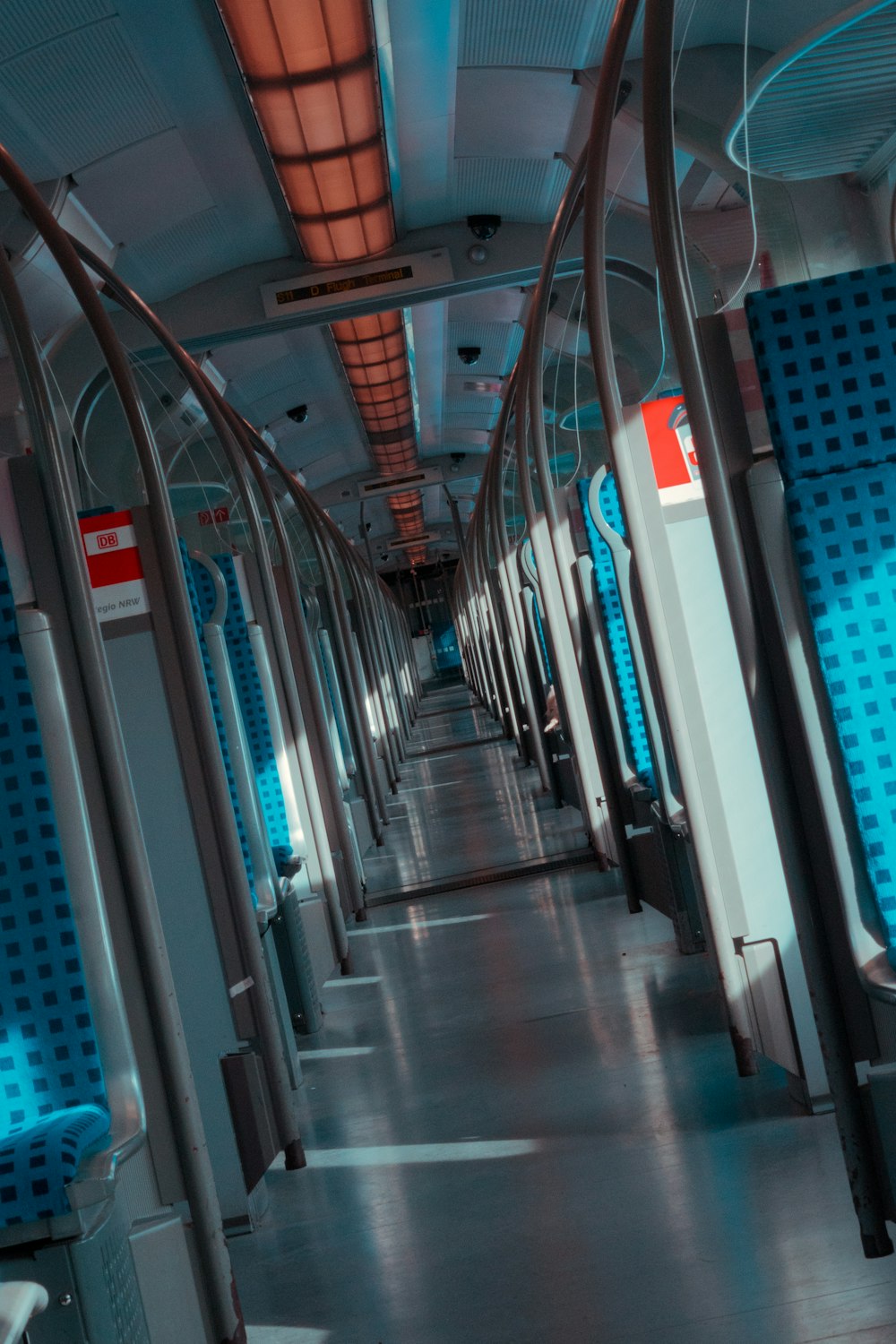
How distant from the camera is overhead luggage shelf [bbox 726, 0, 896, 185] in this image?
3080 millimetres

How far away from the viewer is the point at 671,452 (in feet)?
11.0

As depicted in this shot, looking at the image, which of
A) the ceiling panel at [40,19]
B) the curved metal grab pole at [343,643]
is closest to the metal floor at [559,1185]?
the curved metal grab pole at [343,643]

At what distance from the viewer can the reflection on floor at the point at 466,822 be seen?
27.0ft

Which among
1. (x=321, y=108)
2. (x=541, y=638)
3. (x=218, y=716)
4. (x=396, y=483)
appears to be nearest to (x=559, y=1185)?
(x=218, y=716)

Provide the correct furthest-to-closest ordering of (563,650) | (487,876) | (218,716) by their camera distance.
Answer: (487,876)
(563,650)
(218,716)

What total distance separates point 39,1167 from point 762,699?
1459mm

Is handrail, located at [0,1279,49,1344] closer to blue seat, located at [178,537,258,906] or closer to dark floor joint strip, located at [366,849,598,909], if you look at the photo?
blue seat, located at [178,537,258,906]

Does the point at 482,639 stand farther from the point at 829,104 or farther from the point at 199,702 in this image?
the point at 199,702

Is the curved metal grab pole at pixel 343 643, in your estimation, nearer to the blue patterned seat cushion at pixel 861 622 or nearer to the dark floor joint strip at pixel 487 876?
the dark floor joint strip at pixel 487 876

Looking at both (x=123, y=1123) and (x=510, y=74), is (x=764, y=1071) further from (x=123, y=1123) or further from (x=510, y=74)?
(x=510, y=74)

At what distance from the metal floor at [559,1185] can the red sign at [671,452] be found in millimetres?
1646

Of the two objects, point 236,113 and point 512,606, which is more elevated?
point 236,113

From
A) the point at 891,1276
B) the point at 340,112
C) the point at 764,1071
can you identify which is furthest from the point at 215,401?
the point at 891,1276

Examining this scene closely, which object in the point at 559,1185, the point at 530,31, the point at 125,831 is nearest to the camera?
the point at 125,831
